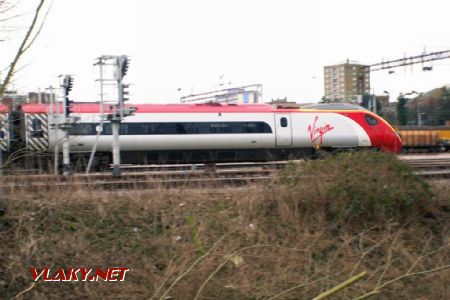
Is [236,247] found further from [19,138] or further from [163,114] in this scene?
[163,114]

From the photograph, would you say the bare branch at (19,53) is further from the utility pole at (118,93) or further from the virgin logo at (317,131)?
the virgin logo at (317,131)

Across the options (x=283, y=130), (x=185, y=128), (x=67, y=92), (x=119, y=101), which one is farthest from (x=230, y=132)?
(x=67, y=92)

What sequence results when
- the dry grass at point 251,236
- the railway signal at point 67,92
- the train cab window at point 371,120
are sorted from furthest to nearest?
the train cab window at point 371,120
the railway signal at point 67,92
the dry grass at point 251,236

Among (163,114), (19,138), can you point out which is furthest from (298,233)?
(163,114)

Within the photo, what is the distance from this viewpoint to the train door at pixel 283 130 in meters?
19.6

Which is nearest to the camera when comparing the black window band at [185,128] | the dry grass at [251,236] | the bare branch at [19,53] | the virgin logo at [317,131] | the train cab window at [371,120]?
the bare branch at [19,53]

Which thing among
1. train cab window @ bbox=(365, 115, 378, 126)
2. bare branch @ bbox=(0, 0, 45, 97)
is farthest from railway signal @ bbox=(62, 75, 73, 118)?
train cab window @ bbox=(365, 115, 378, 126)

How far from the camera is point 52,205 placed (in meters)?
8.03

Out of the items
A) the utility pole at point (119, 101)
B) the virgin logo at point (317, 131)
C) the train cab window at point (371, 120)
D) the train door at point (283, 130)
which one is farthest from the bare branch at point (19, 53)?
the train cab window at point (371, 120)

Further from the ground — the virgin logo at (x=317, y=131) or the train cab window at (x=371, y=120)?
the train cab window at (x=371, y=120)

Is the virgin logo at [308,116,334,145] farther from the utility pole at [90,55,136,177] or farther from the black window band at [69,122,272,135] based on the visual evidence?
the utility pole at [90,55,136,177]

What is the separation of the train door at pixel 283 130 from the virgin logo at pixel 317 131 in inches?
33.6

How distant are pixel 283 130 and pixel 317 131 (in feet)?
4.50

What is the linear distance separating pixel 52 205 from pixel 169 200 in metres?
1.92
